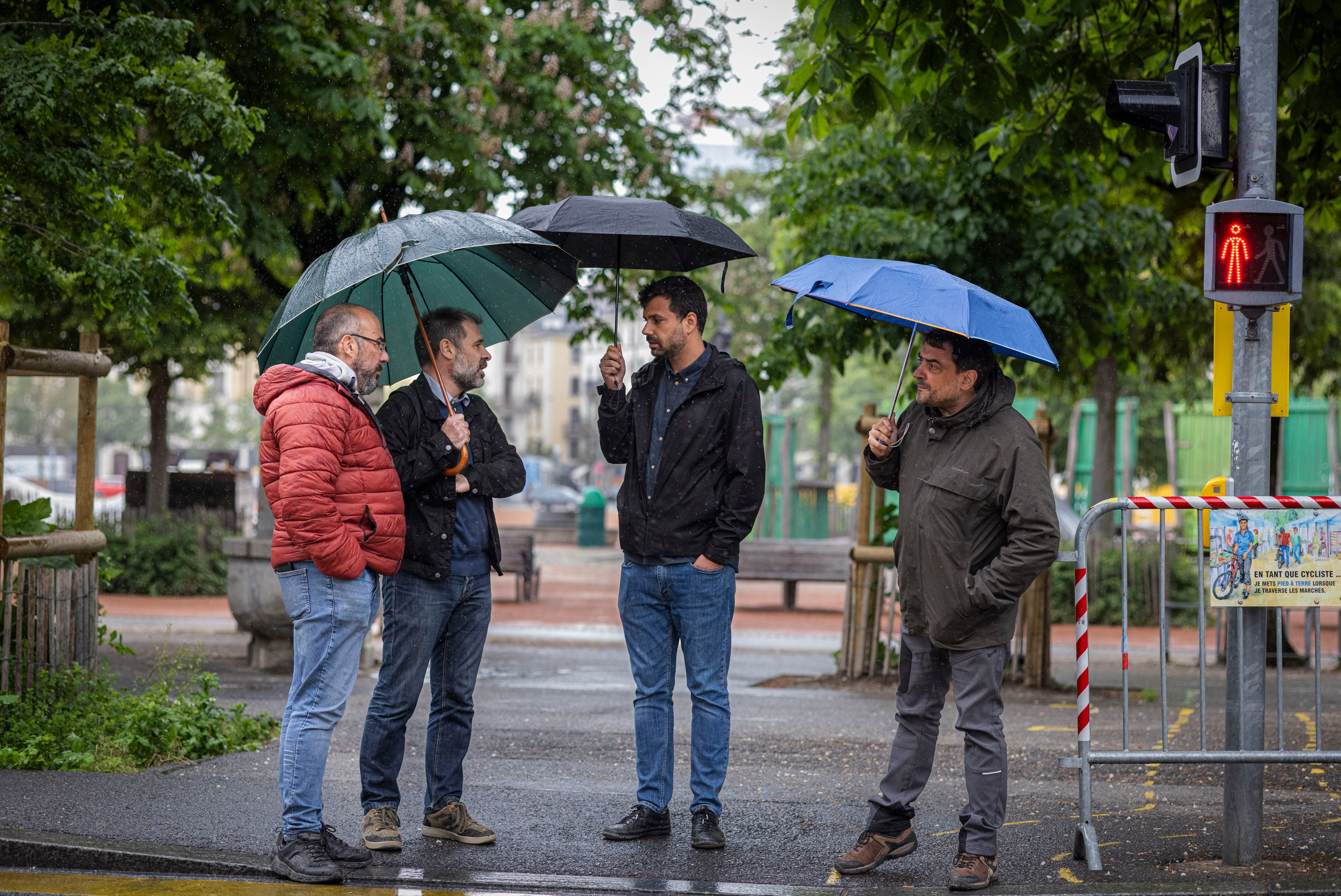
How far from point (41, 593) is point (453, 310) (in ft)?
11.1

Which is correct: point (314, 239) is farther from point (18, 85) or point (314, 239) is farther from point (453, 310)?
point (453, 310)

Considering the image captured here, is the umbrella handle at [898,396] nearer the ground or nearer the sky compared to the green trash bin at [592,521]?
nearer the sky

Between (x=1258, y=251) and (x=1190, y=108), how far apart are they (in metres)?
0.62

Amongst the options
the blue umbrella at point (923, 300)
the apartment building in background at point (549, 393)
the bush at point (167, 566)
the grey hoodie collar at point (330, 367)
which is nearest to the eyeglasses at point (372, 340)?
the grey hoodie collar at point (330, 367)

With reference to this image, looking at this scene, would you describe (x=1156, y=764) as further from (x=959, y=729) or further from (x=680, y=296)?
(x=680, y=296)

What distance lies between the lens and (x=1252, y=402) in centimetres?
478

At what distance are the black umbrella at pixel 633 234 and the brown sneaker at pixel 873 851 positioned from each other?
2099 mm

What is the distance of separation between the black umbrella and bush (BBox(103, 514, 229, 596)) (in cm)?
1387

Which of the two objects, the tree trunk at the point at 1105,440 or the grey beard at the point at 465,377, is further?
the tree trunk at the point at 1105,440

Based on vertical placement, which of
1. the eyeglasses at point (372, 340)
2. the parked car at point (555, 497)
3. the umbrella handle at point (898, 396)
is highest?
the eyeglasses at point (372, 340)

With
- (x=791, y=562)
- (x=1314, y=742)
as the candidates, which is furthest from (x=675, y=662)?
(x=791, y=562)

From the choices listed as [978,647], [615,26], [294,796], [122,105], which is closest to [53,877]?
[294,796]

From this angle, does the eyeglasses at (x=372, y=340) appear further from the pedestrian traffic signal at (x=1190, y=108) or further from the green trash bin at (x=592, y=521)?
the green trash bin at (x=592, y=521)

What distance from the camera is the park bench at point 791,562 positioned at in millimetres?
17875
